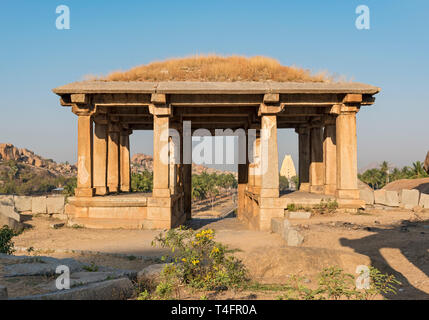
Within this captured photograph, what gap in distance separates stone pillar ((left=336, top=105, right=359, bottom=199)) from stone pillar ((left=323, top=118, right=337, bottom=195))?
102 inches

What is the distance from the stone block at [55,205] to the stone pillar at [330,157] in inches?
510

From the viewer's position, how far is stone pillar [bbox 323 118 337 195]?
16.1 meters

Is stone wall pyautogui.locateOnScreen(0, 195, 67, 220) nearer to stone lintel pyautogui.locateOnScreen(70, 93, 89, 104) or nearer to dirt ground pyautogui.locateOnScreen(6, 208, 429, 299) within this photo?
dirt ground pyautogui.locateOnScreen(6, 208, 429, 299)

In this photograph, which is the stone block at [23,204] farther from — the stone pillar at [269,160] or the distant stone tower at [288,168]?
the distant stone tower at [288,168]

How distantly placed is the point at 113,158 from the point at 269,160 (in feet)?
32.0

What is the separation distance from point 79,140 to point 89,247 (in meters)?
5.39

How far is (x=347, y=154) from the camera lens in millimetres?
13516

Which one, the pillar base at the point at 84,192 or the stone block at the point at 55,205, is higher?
the pillar base at the point at 84,192

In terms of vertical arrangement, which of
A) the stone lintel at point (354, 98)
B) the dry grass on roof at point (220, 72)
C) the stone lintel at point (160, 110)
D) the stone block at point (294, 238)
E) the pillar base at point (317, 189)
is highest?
the dry grass on roof at point (220, 72)

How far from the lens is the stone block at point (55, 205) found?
15398mm

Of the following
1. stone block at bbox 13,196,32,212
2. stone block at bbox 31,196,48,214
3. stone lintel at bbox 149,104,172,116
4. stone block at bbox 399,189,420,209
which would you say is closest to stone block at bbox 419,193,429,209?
stone block at bbox 399,189,420,209

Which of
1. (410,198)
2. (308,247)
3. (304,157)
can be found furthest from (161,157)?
(410,198)

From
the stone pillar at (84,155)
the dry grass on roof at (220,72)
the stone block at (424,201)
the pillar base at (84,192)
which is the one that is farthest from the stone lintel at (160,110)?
the stone block at (424,201)

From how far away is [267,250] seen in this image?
23.8 feet
